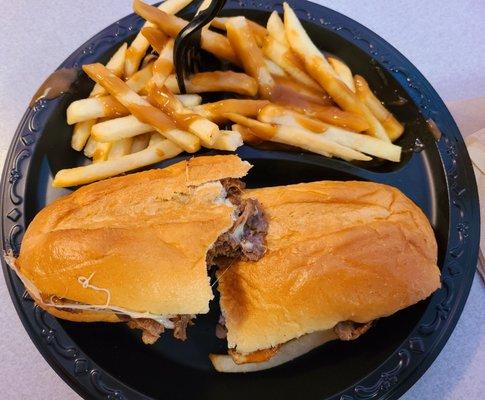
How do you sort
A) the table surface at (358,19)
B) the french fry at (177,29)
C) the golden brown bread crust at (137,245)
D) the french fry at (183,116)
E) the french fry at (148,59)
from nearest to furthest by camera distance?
the golden brown bread crust at (137,245)
the french fry at (183,116)
the french fry at (177,29)
the french fry at (148,59)
the table surface at (358,19)

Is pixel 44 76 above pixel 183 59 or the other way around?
the other way around

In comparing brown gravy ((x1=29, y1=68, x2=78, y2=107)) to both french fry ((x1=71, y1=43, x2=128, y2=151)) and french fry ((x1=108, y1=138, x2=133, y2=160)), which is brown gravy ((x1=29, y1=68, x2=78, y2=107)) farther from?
french fry ((x1=108, y1=138, x2=133, y2=160))

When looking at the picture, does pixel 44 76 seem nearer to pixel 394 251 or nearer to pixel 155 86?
pixel 155 86

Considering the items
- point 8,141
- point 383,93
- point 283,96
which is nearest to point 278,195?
point 283,96

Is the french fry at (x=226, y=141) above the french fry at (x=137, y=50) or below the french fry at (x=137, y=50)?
below

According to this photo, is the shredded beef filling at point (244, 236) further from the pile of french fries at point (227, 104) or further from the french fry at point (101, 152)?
the french fry at point (101, 152)

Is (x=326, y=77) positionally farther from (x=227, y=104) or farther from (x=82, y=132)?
(x=82, y=132)

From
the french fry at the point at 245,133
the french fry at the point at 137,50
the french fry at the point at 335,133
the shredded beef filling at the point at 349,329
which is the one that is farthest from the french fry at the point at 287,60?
the shredded beef filling at the point at 349,329
